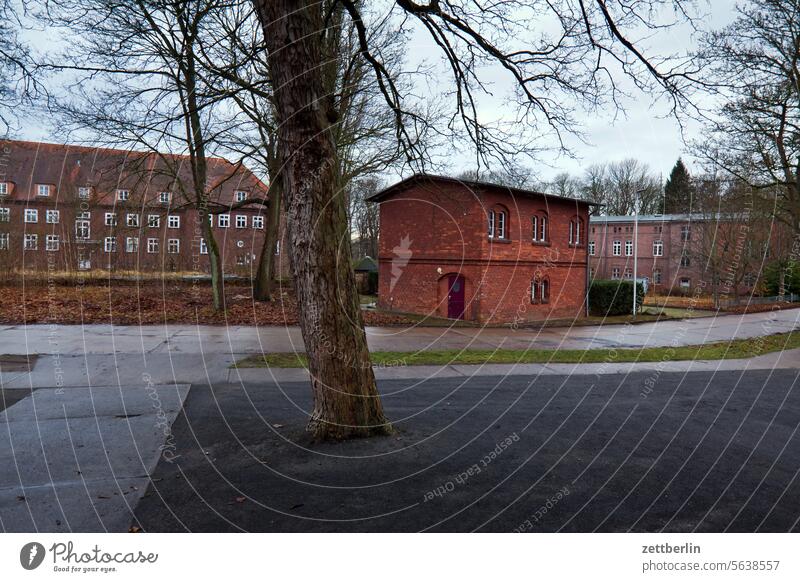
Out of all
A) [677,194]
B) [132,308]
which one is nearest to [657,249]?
[677,194]

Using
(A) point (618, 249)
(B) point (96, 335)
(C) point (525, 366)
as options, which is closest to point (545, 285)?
(C) point (525, 366)

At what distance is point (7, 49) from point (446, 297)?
70.4ft

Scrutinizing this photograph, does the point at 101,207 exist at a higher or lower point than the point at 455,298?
higher

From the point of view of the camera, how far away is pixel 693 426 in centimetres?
786

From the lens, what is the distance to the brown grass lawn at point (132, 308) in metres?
21.3

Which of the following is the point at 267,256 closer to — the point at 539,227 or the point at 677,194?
the point at 539,227

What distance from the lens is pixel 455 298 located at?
88.3ft

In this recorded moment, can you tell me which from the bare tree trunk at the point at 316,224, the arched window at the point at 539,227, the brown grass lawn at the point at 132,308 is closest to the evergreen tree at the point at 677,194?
the arched window at the point at 539,227

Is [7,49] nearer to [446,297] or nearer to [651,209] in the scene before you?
[446,297]

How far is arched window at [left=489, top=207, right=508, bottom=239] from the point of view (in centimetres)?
2564

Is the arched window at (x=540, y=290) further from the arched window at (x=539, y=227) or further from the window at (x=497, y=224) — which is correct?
the window at (x=497, y=224)

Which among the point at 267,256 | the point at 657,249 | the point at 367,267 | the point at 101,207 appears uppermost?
the point at 101,207

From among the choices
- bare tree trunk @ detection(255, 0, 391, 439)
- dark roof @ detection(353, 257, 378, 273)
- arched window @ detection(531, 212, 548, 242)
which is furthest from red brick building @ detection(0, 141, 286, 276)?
arched window @ detection(531, 212, 548, 242)

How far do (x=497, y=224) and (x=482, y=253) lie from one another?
5.82 ft
